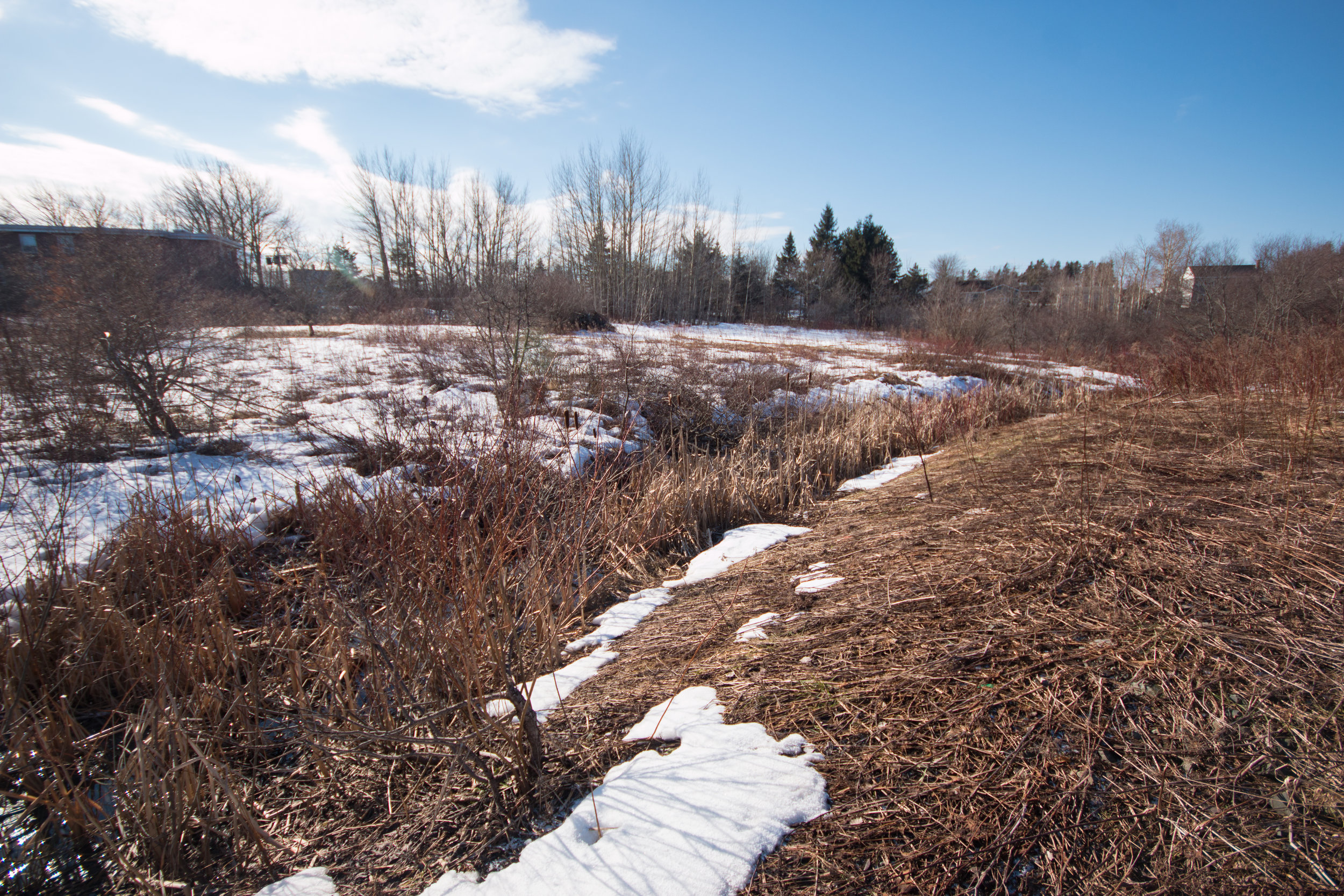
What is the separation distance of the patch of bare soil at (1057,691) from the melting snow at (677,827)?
71 mm

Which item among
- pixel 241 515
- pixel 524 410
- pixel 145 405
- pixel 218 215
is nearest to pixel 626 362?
pixel 524 410

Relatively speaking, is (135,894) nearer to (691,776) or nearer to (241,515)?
(691,776)

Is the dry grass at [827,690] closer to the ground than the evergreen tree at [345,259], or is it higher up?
closer to the ground

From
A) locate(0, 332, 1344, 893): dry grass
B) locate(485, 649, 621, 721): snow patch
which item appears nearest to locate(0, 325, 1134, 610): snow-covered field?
locate(0, 332, 1344, 893): dry grass

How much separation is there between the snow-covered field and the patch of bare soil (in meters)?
2.24

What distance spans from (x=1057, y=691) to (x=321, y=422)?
26.0 feet

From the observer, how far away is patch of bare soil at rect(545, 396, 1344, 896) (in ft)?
3.55

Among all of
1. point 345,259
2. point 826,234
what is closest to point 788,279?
point 826,234

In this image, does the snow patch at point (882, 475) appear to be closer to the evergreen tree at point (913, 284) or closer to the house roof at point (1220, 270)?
the house roof at point (1220, 270)

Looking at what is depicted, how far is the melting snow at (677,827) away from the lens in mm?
1214

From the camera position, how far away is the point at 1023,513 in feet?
9.29

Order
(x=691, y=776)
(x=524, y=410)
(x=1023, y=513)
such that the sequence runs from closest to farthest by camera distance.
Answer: (x=691, y=776) → (x=1023, y=513) → (x=524, y=410)

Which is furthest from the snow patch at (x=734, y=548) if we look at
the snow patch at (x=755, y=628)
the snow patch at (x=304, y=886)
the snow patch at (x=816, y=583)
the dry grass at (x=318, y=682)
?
the snow patch at (x=304, y=886)

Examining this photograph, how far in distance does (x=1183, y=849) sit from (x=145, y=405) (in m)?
9.55
